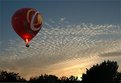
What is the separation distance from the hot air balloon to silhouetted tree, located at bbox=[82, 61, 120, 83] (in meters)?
39.2

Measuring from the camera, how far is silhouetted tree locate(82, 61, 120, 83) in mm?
76688

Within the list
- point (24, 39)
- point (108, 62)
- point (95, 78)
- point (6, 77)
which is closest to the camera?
point (24, 39)

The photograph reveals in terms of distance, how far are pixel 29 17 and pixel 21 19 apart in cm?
82

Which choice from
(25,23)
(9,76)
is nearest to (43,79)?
(9,76)

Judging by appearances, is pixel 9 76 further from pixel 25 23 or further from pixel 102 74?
pixel 25 23

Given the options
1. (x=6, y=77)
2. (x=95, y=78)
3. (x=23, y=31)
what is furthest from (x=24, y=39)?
(x=6, y=77)

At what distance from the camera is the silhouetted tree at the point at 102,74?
76.7m

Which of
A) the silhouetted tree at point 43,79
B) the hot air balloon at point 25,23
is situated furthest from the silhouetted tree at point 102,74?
the hot air balloon at point 25,23

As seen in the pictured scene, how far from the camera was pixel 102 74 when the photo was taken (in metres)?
77.6

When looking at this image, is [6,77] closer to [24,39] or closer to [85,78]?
[85,78]

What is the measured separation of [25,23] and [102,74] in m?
41.5

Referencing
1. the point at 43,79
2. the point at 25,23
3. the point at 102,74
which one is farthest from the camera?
the point at 43,79

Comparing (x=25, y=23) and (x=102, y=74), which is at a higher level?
(x=25, y=23)

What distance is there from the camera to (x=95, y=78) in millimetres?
76812
